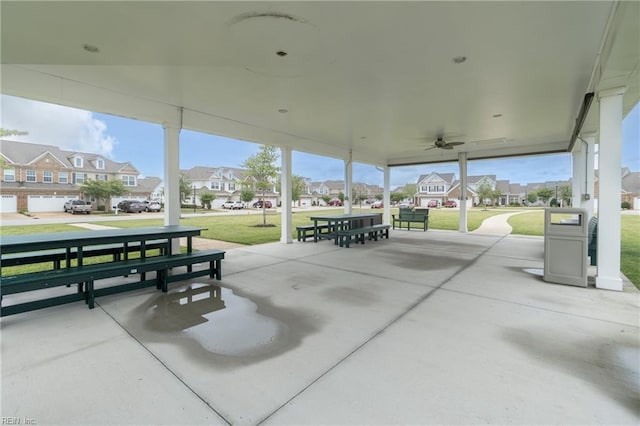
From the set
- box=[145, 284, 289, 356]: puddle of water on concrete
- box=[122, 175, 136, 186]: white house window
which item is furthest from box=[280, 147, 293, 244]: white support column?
box=[122, 175, 136, 186]: white house window

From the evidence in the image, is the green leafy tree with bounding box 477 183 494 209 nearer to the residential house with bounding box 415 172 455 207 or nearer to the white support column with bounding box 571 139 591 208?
the residential house with bounding box 415 172 455 207

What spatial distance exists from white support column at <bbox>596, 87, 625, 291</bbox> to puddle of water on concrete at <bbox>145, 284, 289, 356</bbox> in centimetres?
485

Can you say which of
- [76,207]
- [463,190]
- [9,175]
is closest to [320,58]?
[463,190]

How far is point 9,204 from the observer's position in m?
14.8

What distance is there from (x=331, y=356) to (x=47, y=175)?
2531 centimetres

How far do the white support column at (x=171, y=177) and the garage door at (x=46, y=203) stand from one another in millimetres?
16245

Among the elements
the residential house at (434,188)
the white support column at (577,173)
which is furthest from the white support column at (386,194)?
the residential house at (434,188)

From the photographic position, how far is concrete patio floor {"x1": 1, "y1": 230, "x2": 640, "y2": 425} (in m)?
1.72

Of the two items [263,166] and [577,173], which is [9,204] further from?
[577,173]

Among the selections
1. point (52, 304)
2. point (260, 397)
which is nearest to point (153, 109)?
point (52, 304)

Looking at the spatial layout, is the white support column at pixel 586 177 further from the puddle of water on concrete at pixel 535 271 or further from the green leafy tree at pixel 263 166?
the green leafy tree at pixel 263 166

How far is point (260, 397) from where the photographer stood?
1.83 metres

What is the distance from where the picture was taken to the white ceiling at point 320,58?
2.90m

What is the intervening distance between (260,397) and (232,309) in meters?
1.72
